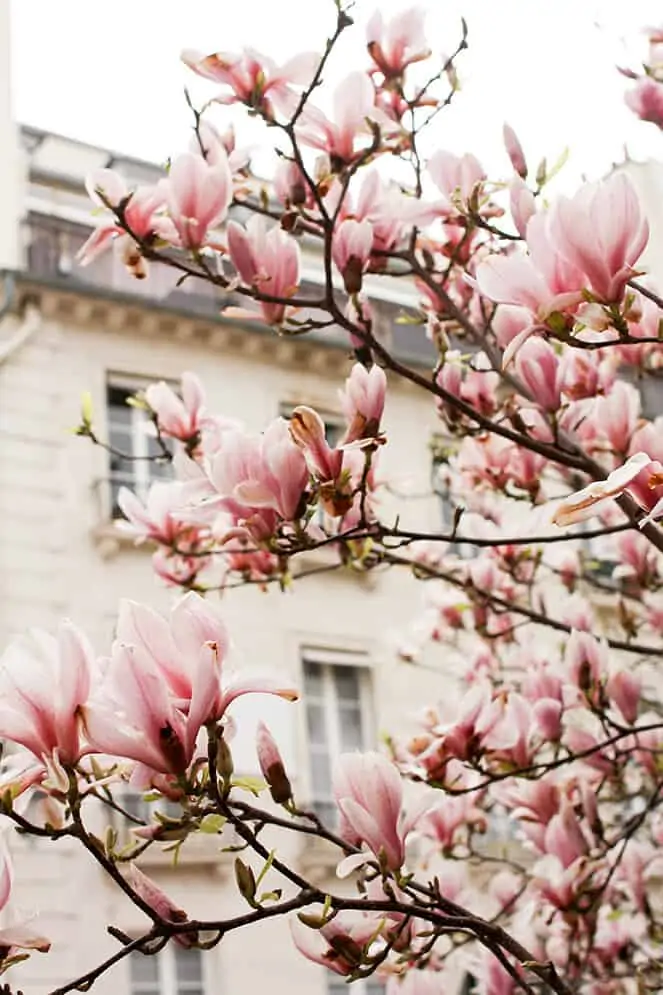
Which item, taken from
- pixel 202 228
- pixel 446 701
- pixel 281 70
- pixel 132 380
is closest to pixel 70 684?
pixel 202 228

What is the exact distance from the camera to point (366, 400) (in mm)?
2324

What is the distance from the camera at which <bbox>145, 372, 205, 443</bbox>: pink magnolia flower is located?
10.7 ft

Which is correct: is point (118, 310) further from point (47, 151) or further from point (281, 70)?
point (281, 70)

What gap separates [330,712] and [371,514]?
8.37m

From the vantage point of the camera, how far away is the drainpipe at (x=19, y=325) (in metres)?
10.7

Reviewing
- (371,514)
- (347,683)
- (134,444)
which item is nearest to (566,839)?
(371,514)

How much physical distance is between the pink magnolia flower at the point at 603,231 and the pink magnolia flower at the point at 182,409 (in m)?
1.54

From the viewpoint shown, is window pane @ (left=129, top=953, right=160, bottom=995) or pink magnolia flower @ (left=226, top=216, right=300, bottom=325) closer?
pink magnolia flower @ (left=226, top=216, right=300, bottom=325)

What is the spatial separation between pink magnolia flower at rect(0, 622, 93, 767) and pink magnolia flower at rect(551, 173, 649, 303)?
800mm

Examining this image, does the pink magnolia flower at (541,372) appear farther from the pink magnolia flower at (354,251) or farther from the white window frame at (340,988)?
the white window frame at (340,988)

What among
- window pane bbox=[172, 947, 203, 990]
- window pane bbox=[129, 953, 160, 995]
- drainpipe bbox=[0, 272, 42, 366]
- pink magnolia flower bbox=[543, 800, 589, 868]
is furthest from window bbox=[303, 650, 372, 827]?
pink magnolia flower bbox=[543, 800, 589, 868]

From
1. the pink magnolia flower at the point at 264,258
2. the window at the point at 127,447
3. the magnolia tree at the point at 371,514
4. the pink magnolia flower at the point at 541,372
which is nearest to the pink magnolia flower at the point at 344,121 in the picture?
the magnolia tree at the point at 371,514

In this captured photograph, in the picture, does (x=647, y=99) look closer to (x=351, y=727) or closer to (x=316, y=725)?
(x=316, y=725)

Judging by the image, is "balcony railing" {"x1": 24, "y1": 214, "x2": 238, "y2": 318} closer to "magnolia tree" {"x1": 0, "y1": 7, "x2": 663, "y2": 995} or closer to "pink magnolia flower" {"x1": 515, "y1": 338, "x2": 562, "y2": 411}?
"magnolia tree" {"x1": 0, "y1": 7, "x2": 663, "y2": 995}
